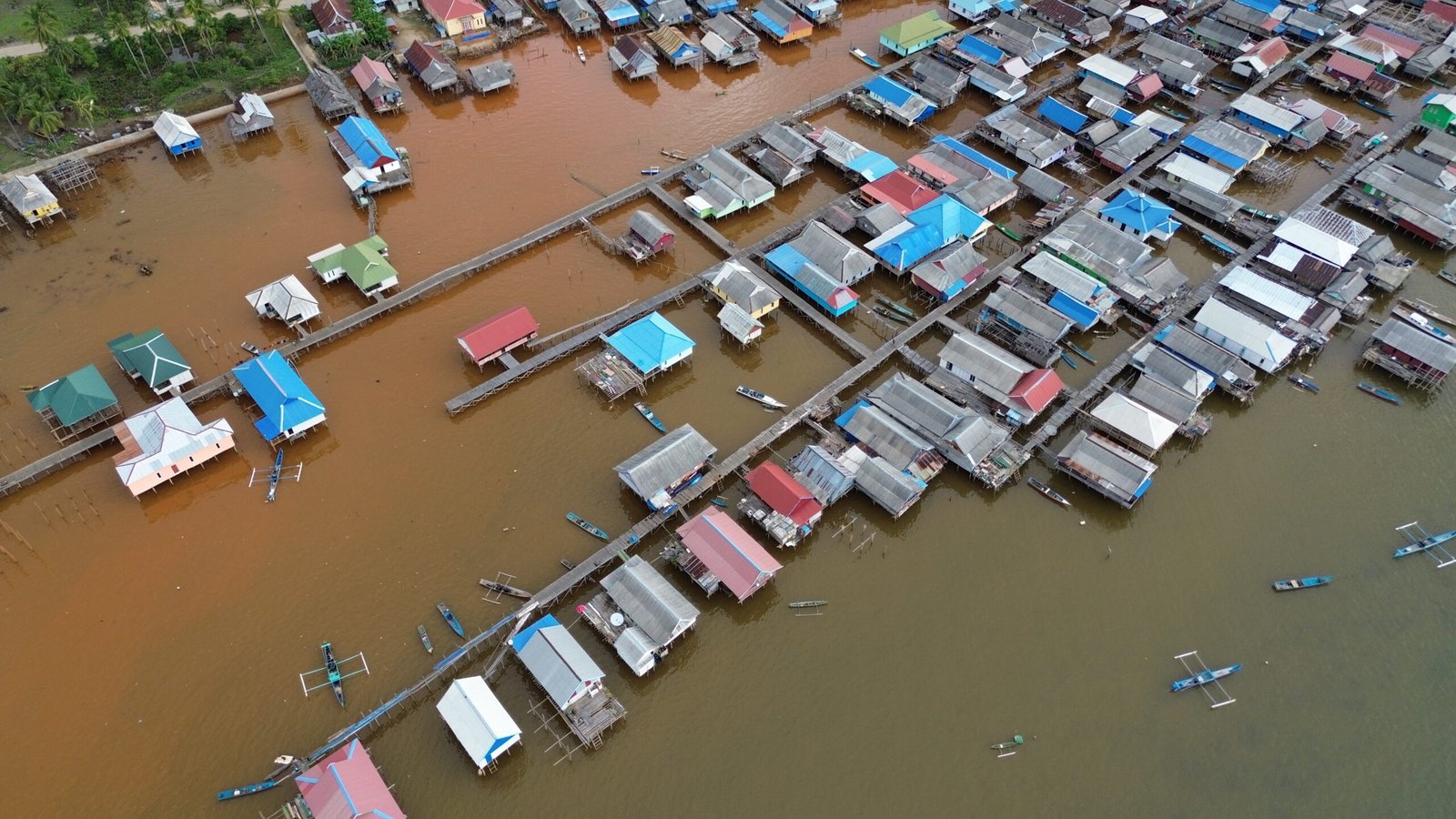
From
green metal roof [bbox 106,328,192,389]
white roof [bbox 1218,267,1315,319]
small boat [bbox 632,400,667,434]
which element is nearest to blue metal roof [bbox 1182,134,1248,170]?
white roof [bbox 1218,267,1315,319]

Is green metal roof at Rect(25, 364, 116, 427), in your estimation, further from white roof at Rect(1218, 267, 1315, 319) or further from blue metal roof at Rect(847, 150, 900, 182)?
white roof at Rect(1218, 267, 1315, 319)

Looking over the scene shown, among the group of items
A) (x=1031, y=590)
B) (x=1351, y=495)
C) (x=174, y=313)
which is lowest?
(x=1351, y=495)

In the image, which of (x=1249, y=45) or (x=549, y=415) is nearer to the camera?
(x=549, y=415)

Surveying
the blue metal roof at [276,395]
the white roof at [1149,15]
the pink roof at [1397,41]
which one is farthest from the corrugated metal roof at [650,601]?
the pink roof at [1397,41]

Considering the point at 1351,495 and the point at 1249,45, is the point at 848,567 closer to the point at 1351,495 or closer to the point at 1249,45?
the point at 1351,495

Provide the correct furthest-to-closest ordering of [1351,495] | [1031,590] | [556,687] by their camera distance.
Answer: [1351,495] → [1031,590] → [556,687]

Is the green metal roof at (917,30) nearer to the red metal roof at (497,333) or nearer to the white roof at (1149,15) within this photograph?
the white roof at (1149,15)

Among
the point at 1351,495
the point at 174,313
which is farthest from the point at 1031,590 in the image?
the point at 174,313
